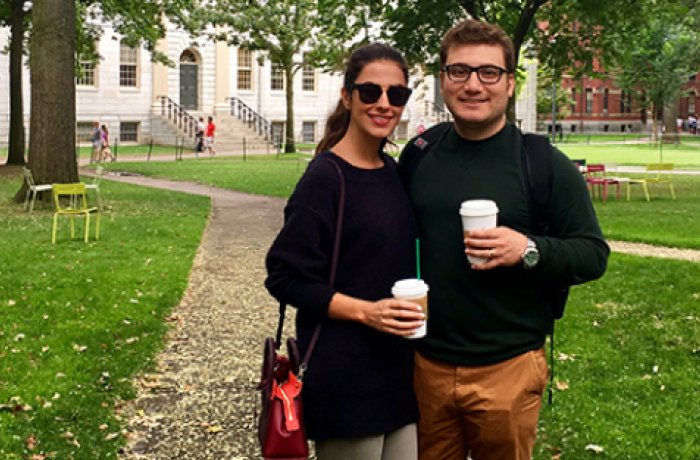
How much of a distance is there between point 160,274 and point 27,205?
7.87 m

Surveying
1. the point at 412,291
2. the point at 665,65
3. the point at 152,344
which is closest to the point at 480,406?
the point at 412,291

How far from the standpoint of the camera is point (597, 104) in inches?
3450

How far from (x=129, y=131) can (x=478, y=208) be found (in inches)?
1808

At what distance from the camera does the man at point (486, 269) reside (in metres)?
2.73

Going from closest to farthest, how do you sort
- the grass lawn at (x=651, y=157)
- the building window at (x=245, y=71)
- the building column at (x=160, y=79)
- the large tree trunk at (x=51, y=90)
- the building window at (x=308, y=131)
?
the large tree trunk at (x=51, y=90) < the grass lawn at (x=651, y=157) < the building column at (x=160, y=79) < the building window at (x=245, y=71) < the building window at (x=308, y=131)

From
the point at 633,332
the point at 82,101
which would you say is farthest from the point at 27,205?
the point at 82,101

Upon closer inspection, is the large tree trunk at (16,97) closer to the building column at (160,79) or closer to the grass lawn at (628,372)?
the building column at (160,79)

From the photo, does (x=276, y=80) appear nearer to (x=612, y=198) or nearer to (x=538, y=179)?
(x=612, y=198)

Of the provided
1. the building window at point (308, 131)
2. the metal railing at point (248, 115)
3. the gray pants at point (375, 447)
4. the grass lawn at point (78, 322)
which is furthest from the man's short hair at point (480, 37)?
the building window at point (308, 131)

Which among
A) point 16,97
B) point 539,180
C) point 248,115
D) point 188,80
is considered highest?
Result: point 188,80

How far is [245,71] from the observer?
5056 centimetres

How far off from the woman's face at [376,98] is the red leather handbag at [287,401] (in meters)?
0.19

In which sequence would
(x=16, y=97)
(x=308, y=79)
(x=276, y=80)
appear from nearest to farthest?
(x=16, y=97) < (x=276, y=80) < (x=308, y=79)

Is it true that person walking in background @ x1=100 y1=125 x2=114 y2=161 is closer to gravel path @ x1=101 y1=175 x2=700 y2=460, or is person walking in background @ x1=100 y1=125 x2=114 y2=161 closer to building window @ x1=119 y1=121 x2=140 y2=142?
building window @ x1=119 y1=121 x2=140 y2=142
